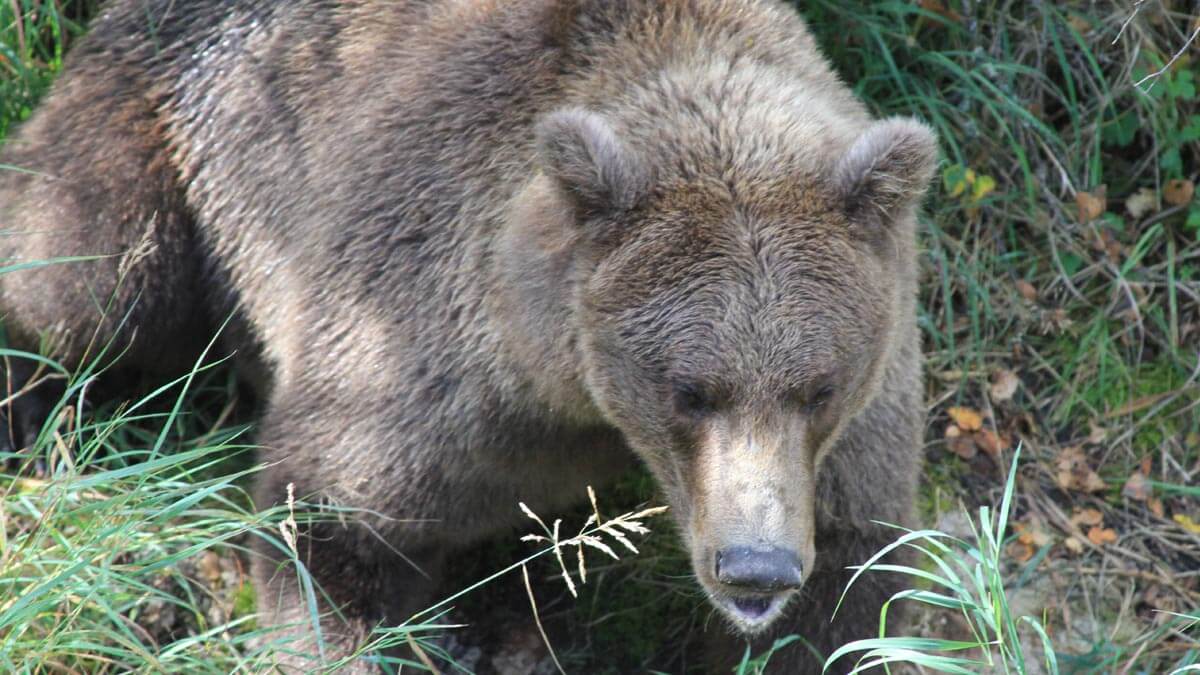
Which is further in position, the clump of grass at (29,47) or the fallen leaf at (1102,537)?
the fallen leaf at (1102,537)

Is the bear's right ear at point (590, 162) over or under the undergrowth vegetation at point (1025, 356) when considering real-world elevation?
over

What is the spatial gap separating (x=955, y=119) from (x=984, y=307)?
0.76m

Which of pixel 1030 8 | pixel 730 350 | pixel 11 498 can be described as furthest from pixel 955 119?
pixel 11 498

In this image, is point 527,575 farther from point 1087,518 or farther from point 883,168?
point 1087,518

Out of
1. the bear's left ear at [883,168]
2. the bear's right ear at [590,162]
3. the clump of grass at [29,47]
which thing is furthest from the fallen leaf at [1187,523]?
the clump of grass at [29,47]

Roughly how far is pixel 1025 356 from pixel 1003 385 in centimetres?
18

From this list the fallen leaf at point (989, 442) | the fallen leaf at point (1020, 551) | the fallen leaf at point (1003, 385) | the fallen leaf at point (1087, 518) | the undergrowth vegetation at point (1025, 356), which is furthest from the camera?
the fallen leaf at point (1003, 385)

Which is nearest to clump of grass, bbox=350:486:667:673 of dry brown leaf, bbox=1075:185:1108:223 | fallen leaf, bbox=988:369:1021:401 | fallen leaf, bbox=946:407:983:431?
fallen leaf, bbox=946:407:983:431

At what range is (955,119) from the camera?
613 centimetres

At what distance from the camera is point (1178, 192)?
6172 millimetres

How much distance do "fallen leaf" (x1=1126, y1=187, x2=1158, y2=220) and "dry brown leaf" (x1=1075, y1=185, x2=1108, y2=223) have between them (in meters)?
0.16

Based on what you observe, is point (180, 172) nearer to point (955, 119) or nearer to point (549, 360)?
point (549, 360)

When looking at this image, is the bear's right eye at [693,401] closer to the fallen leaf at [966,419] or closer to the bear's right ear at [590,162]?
the bear's right ear at [590,162]

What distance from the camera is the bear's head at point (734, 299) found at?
144 inches
